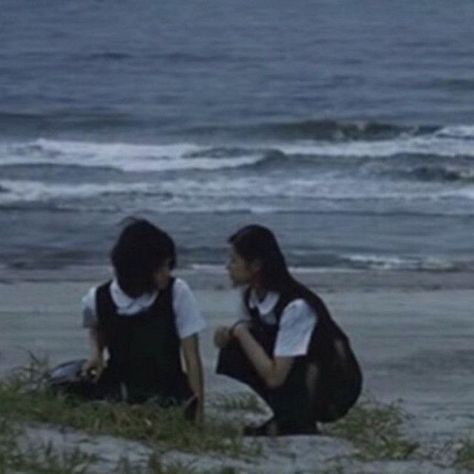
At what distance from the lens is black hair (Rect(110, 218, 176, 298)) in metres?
9.39

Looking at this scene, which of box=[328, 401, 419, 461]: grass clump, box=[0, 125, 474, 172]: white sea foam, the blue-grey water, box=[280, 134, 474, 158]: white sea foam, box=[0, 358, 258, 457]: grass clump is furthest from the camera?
box=[280, 134, 474, 158]: white sea foam

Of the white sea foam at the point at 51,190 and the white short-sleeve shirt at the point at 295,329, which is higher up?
the white short-sleeve shirt at the point at 295,329

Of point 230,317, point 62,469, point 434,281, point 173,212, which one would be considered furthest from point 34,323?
point 173,212

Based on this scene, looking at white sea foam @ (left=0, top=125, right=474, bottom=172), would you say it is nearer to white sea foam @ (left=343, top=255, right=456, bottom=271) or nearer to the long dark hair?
Result: white sea foam @ (left=343, top=255, right=456, bottom=271)

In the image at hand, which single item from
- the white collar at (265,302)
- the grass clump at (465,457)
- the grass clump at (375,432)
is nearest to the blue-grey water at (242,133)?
the grass clump at (375,432)

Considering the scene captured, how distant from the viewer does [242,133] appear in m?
36.7

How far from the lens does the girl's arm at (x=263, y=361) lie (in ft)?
31.6

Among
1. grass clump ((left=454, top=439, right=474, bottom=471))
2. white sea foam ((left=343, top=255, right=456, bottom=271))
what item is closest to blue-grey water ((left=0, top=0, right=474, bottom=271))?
white sea foam ((left=343, top=255, right=456, bottom=271))

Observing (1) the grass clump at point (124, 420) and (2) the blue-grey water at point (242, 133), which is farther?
(2) the blue-grey water at point (242, 133)

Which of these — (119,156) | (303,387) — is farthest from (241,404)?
(119,156)

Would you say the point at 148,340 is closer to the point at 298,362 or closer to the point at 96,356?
the point at 96,356

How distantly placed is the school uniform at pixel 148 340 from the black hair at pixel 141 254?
0.31 ft

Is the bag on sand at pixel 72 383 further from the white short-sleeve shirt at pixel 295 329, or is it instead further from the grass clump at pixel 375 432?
the grass clump at pixel 375 432

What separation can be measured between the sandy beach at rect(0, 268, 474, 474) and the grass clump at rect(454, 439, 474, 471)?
6 cm
